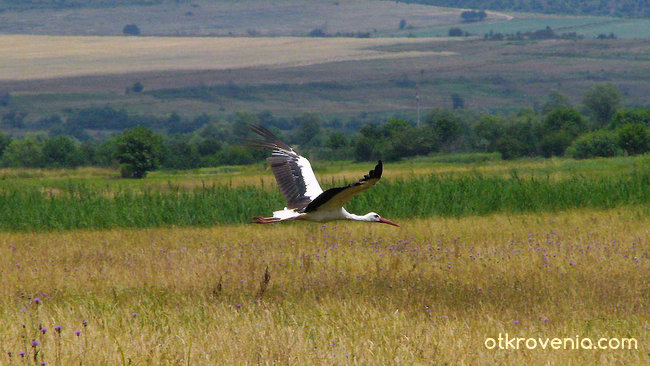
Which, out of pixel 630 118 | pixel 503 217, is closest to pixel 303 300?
pixel 503 217

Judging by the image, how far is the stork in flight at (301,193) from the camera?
35.3ft

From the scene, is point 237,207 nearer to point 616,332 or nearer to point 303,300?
point 303,300

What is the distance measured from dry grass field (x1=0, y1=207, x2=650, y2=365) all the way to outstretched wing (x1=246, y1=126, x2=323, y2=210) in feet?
3.21

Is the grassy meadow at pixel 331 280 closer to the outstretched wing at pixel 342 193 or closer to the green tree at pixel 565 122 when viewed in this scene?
the outstretched wing at pixel 342 193

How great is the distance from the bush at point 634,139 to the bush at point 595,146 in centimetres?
81

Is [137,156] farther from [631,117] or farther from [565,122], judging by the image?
[631,117]

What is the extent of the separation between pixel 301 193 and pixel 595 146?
5537 centimetres

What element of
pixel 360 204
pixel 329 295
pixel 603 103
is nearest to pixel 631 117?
pixel 603 103

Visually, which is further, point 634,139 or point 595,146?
point 595,146

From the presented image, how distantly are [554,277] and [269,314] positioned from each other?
4.42 meters

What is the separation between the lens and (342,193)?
407 inches

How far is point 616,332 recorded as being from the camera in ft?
27.4

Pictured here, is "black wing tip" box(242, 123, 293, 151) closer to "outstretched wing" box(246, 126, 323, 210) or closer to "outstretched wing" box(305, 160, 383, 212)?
"outstretched wing" box(246, 126, 323, 210)

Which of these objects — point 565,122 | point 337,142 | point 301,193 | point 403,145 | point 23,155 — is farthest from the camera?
point 23,155
